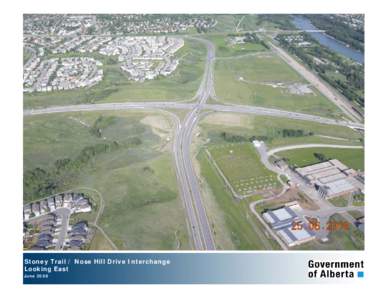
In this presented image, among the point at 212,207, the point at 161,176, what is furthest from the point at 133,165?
the point at 212,207

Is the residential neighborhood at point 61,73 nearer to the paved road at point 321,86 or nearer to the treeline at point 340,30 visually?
the paved road at point 321,86

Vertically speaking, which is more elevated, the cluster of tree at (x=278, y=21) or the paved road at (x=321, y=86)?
the cluster of tree at (x=278, y=21)

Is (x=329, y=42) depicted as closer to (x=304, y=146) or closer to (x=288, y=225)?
(x=304, y=146)

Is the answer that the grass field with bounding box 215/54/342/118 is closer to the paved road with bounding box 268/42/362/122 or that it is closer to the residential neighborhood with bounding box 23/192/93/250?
the paved road with bounding box 268/42/362/122

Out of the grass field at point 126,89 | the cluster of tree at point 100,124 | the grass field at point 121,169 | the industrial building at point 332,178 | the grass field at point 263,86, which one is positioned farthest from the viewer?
the grass field at point 126,89

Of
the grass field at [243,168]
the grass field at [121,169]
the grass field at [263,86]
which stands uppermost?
the grass field at [263,86]

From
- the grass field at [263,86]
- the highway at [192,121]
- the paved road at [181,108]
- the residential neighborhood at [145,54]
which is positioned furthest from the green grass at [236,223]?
the residential neighborhood at [145,54]
